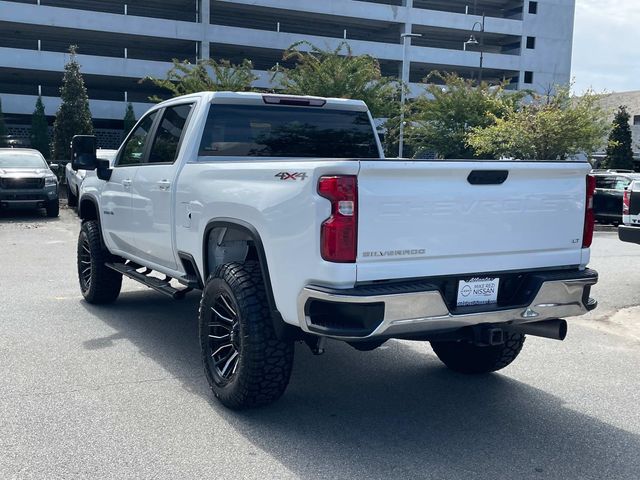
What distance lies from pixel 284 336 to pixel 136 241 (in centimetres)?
262

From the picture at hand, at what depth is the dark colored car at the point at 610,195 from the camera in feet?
64.0

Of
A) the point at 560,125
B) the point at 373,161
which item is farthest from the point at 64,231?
the point at 560,125

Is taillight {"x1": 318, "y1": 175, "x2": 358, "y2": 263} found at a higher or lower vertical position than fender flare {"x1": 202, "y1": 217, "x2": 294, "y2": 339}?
higher

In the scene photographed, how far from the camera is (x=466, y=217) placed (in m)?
4.05

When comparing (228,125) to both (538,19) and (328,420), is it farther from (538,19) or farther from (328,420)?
(538,19)

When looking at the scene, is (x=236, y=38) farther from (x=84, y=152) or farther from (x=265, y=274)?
(x=265, y=274)

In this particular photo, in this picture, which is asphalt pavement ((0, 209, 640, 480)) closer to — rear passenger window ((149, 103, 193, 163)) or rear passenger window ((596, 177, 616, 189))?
rear passenger window ((149, 103, 193, 163))

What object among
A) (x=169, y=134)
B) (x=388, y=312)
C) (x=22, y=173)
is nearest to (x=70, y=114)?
(x=22, y=173)

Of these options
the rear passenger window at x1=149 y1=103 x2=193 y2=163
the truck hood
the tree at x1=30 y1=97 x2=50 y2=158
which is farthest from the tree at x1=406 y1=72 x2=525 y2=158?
the rear passenger window at x1=149 y1=103 x2=193 y2=163

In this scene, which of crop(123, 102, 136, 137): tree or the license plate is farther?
crop(123, 102, 136, 137): tree

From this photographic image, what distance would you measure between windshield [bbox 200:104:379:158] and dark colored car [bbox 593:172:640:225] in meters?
15.5

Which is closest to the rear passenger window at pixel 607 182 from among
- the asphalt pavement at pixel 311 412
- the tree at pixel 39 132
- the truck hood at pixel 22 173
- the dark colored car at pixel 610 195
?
the dark colored car at pixel 610 195

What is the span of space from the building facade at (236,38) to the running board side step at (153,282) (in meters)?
37.5

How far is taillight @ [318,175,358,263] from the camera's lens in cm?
369
